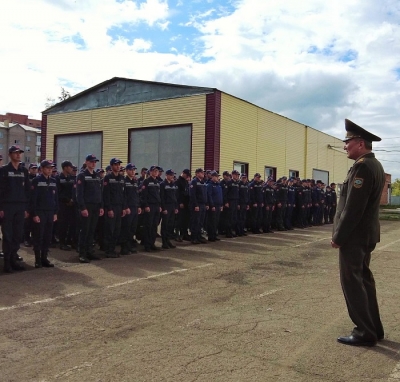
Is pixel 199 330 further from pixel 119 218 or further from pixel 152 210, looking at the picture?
pixel 152 210

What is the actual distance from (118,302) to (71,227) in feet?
17.8

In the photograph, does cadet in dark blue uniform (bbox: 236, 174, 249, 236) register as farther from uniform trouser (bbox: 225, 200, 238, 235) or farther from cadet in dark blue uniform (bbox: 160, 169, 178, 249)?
cadet in dark blue uniform (bbox: 160, 169, 178, 249)

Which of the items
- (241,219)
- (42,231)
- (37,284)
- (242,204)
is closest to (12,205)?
(42,231)

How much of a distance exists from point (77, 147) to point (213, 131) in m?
10.0

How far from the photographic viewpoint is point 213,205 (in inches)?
510

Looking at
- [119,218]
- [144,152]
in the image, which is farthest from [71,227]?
[144,152]

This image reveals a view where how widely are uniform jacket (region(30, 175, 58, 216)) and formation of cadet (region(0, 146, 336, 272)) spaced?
0.02 metres

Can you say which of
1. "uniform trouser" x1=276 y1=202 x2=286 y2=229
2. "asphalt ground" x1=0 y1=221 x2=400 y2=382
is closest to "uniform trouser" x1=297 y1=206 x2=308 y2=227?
"uniform trouser" x1=276 y1=202 x2=286 y2=229

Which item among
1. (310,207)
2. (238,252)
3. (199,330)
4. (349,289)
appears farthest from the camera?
(310,207)

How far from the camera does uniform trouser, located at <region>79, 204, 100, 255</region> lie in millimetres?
9078

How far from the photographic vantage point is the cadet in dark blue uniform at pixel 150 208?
10.8 metres

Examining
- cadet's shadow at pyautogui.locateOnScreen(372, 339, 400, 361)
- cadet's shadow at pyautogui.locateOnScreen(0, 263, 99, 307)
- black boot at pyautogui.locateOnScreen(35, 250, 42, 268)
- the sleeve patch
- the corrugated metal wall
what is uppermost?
the corrugated metal wall

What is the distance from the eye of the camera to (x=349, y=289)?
4.47 meters

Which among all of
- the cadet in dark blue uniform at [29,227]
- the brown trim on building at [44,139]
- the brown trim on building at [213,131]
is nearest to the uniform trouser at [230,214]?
the cadet in dark blue uniform at [29,227]
